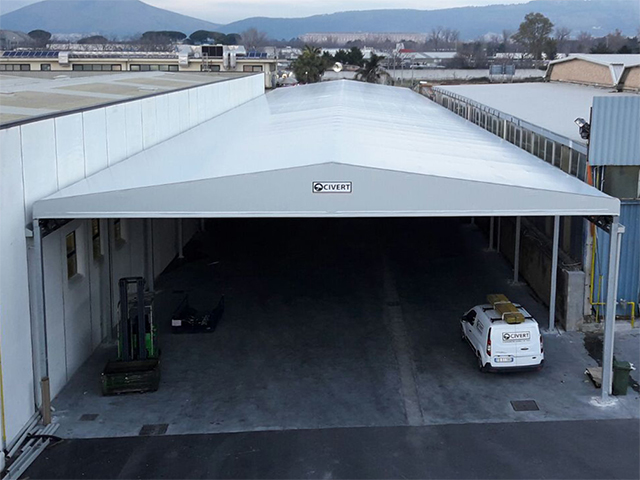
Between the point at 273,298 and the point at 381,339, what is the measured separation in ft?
16.1

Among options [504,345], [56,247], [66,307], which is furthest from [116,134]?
[504,345]

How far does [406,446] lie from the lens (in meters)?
13.4

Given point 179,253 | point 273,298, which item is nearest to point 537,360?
point 273,298

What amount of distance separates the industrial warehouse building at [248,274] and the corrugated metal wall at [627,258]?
1.34 metres

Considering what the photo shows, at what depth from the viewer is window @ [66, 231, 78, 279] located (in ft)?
55.1

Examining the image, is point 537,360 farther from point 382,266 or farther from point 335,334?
point 382,266

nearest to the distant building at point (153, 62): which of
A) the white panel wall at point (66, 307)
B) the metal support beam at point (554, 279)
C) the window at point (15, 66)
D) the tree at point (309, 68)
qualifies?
the window at point (15, 66)

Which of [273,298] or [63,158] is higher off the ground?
[63,158]

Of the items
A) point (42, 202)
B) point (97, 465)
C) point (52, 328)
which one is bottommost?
point (97, 465)

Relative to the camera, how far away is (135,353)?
16.7 m

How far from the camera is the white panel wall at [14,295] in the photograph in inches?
512

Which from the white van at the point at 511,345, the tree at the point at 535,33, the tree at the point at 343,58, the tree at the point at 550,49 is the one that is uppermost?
the tree at the point at 535,33

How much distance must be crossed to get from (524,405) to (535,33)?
404 ft

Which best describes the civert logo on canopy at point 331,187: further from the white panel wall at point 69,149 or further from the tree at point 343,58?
the tree at point 343,58
